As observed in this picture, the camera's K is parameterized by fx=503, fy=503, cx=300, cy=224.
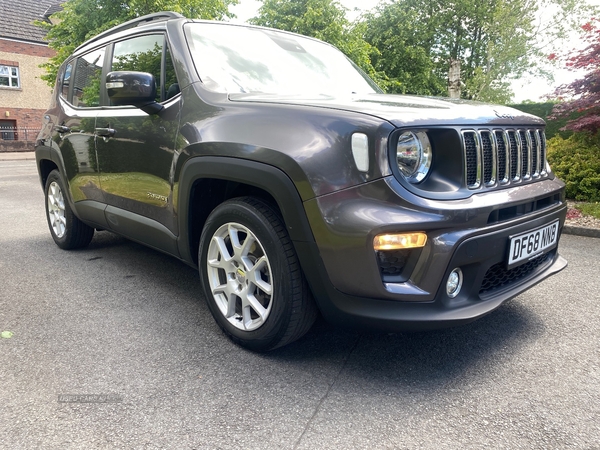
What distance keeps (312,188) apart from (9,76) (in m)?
31.0

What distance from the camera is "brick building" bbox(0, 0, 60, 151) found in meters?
27.2

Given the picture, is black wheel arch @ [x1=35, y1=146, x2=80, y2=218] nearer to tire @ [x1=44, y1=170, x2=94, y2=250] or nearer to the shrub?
tire @ [x1=44, y1=170, x2=94, y2=250]

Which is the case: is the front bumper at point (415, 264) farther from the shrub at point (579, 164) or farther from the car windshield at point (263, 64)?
the shrub at point (579, 164)

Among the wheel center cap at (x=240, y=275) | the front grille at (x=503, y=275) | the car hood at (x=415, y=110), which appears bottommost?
the wheel center cap at (x=240, y=275)

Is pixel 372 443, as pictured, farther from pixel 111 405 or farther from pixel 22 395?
pixel 22 395

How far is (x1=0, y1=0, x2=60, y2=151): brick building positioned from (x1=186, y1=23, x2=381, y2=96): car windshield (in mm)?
27660

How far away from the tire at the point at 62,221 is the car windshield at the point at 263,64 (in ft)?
7.03

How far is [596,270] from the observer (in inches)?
164

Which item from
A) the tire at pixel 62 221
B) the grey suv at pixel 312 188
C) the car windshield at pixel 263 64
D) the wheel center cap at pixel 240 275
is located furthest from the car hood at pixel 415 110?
the tire at pixel 62 221

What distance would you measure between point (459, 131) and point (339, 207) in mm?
639

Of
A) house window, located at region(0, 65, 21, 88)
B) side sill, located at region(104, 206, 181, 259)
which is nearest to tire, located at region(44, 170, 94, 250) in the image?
side sill, located at region(104, 206, 181, 259)

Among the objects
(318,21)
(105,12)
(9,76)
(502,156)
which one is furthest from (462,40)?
(502,156)

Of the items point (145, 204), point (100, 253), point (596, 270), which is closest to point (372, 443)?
point (145, 204)

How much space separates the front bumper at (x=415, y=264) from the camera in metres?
2.02
